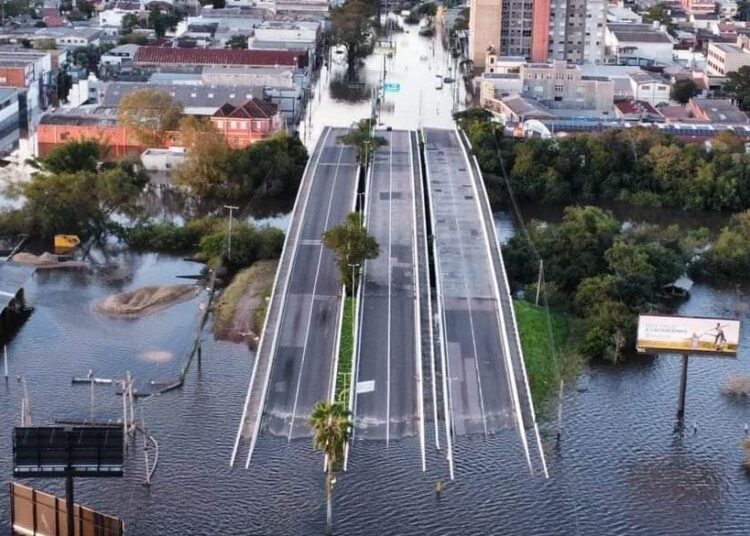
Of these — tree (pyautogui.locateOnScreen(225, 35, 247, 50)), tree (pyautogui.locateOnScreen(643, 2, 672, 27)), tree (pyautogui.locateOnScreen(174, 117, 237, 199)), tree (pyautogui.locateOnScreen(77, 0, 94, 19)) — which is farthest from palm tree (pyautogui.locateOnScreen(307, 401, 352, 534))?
tree (pyautogui.locateOnScreen(77, 0, 94, 19))

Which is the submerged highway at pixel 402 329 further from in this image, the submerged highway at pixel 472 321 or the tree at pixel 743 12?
the tree at pixel 743 12

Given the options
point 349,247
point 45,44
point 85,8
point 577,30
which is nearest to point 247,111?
point 349,247

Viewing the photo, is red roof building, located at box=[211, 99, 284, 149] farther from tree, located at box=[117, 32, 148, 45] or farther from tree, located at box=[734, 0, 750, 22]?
tree, located at box=[734, 0, 750, 22]

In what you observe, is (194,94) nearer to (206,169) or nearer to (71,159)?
(206,169)

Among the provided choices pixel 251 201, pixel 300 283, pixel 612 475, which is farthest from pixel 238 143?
pixel 612 475

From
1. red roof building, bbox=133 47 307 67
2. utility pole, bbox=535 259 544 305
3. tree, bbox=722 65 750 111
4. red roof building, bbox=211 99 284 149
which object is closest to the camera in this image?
utility pole, bbox=535 259 544 305

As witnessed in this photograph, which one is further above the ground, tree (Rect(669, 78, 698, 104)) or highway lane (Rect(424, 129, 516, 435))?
tree (Rect(669, 78, 698, 104))
